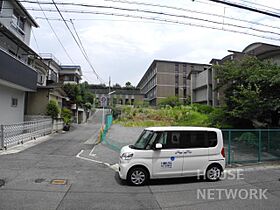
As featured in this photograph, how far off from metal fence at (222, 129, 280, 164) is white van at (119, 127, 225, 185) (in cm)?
213

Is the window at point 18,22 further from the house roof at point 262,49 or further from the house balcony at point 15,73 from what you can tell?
the house roof at point 262,49

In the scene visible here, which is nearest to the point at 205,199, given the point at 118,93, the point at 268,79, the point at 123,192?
the point at 123,192

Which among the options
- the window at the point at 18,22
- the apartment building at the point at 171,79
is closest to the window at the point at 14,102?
the window at the point at 18,22

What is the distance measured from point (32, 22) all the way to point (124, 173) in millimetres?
18452

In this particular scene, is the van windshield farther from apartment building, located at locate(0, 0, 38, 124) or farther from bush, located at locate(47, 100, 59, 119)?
bush, located at locate(47, 100, 59, 119)

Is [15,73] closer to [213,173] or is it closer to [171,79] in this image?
[213,173]

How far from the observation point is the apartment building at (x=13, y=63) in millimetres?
13273

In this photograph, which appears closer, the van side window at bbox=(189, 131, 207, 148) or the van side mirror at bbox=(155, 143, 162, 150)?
the van side mirror at bbox=(155, 143, 162, 150)

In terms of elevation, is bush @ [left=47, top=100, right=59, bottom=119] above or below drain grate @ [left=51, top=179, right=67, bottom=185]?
above

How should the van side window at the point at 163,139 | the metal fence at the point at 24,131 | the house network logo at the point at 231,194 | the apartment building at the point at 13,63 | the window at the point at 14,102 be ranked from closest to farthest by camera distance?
the house network logo at the point at 231,194, the van side window at the point at 163,139, the metal fence at the point at 24,131, the apartment building at the point at 13,63, the window at the point at 14,102

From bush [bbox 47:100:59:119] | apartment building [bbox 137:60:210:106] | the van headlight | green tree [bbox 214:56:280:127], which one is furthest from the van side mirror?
apartment building [bbox 137:60:210:106]

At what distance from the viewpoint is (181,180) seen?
689 cm

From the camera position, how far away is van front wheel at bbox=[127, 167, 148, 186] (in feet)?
20.7

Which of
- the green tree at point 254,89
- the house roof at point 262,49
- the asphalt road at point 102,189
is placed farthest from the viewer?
the house roof at point 262,49
